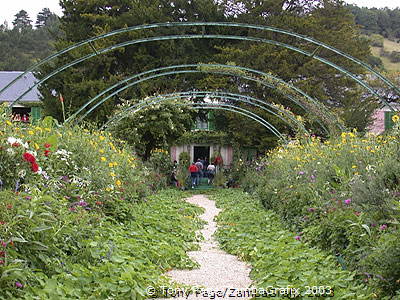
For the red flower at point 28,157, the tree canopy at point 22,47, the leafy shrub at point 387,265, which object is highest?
the tree canopy at point 22,47

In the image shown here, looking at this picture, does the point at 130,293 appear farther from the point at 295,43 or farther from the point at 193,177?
the point at 295,43

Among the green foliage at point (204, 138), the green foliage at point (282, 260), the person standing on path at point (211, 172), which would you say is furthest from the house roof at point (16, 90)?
the green foliage at point (282, 260)

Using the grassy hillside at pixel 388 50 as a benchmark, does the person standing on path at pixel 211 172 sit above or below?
below

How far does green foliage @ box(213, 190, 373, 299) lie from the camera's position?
182 inches

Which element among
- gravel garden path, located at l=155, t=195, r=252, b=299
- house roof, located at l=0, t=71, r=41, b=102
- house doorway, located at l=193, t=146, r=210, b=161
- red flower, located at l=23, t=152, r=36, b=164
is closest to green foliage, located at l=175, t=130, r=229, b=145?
house doorway, located at l=193, t=146, r=210, b=161

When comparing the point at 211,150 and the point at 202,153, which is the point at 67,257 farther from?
the point at 202,153

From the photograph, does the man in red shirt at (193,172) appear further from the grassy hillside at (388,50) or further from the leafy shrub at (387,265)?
the grassy hillside at (388,50)

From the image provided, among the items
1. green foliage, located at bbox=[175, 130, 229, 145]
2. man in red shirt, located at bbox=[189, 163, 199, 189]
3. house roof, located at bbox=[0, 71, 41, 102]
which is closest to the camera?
man in red shirt, located at bbox=[189, 163, 199, 189]

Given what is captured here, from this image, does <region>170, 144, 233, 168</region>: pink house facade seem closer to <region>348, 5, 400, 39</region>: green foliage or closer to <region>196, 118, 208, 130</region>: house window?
<region>196, 118, 208, 130</region>: house window

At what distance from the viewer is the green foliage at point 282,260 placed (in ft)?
15.2

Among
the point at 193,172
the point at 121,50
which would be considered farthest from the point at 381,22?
the point at 193,172

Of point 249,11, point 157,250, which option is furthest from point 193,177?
point 157,250

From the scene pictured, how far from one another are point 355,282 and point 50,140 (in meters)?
4.17

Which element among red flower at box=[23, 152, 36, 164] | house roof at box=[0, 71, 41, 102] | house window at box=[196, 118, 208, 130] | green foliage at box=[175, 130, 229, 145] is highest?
house roof at box=[0, 71, 41, 102]
